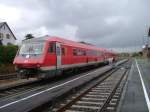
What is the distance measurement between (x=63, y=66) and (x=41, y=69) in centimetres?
423

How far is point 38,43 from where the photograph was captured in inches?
771

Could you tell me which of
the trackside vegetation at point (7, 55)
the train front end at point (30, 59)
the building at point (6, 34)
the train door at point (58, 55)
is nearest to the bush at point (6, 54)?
the trackside vegetation at point (7, 55)

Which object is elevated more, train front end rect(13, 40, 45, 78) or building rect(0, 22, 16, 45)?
building rect(0, 22, 16, 45)

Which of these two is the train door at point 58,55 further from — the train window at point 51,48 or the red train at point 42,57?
the train window at point 51,48

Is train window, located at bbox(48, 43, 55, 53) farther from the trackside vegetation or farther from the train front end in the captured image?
the trackside vegetation

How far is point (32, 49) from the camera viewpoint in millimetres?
19469

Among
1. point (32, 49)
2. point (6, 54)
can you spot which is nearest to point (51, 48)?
point (32, 49)

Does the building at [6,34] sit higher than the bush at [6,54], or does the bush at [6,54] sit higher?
the building at [6,34]

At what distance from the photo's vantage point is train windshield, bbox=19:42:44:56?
1909 centimetres

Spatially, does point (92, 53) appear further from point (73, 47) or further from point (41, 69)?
point (41, 69)

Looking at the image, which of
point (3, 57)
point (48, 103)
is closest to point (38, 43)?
point (48, 103)

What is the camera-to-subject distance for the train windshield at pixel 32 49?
1909 centimetres

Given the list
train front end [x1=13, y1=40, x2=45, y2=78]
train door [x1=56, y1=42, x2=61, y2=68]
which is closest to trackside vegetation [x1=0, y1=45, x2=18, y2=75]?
train door [x1=56, y1=42, x2=61, y2=68]

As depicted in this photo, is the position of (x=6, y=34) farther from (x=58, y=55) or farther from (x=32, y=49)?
(x=32, y=49)
